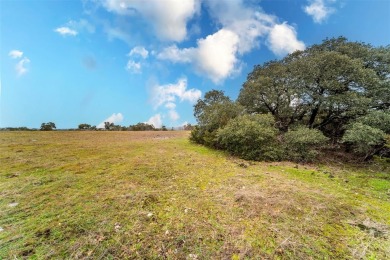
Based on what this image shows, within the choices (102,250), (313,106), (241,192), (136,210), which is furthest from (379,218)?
(313,106)

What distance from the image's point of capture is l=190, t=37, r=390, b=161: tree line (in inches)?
364

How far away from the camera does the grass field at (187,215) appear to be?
2.88 m

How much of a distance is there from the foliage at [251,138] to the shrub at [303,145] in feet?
2.35

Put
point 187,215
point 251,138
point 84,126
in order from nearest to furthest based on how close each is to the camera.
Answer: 1. point 187,215
2. point 251,138
3. point 84,126

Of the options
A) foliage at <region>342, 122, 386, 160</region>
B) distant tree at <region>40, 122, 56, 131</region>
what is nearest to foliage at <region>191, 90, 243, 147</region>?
foliage at <region>342, 122, 386, 160</region>

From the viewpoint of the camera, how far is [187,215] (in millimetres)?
3768

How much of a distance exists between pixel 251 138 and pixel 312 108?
5.37m

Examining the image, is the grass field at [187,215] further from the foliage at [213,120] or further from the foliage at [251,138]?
the foliage at [213,120]

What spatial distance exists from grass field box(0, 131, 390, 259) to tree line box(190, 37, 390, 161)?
303 centimetres

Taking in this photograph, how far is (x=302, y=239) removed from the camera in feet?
10.3

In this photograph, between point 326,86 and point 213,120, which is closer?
point 326,86

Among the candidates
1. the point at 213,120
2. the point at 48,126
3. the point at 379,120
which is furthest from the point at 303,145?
the point at 48,126

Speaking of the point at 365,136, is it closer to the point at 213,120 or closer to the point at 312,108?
the point at 312,108

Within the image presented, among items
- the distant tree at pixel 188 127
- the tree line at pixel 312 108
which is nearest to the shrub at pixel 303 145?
the tree line at pixel 312 108
